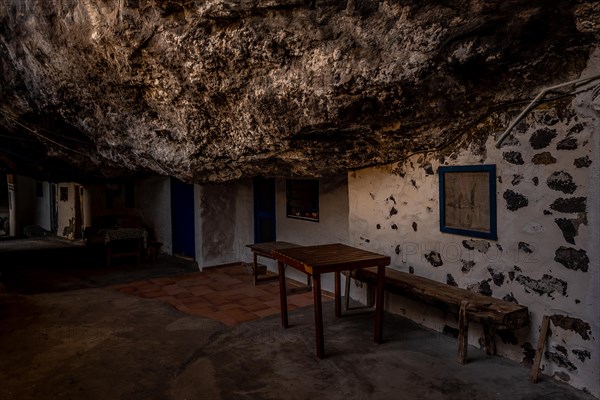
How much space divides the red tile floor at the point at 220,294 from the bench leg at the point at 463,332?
2350 mm

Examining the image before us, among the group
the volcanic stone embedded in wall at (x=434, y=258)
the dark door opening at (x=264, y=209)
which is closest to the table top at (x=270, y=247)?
the dark door opening at (x=264, y=209)

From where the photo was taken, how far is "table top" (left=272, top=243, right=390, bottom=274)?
3.87 metres

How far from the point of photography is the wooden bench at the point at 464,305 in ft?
11.3

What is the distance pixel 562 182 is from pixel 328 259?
2063mm

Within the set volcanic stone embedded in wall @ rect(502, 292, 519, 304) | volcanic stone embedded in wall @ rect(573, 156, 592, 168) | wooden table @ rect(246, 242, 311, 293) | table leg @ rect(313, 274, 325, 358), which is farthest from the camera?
wooden table @ rect(246, 242, 311, 293)

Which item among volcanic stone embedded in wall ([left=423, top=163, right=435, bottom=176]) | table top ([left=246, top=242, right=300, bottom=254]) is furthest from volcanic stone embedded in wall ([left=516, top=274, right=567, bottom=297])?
table top ([left=246, top=242, right=300, bottom=254])

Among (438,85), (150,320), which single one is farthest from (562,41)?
(150,320)

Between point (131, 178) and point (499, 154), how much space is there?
29.3 ft

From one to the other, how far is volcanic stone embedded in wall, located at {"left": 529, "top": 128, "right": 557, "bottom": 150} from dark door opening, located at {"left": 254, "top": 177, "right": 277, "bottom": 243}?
16.1 feet

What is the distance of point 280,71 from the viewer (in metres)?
3.69

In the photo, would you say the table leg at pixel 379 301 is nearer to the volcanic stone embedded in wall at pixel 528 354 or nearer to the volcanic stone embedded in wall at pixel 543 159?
the volcanic stone embedded in wall at pixel 528 354

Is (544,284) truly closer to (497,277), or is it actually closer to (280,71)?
(497,277)

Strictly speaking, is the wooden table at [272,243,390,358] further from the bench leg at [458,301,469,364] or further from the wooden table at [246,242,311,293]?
the wooden table at [246,242,311,293]

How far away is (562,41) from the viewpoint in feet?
9.57
